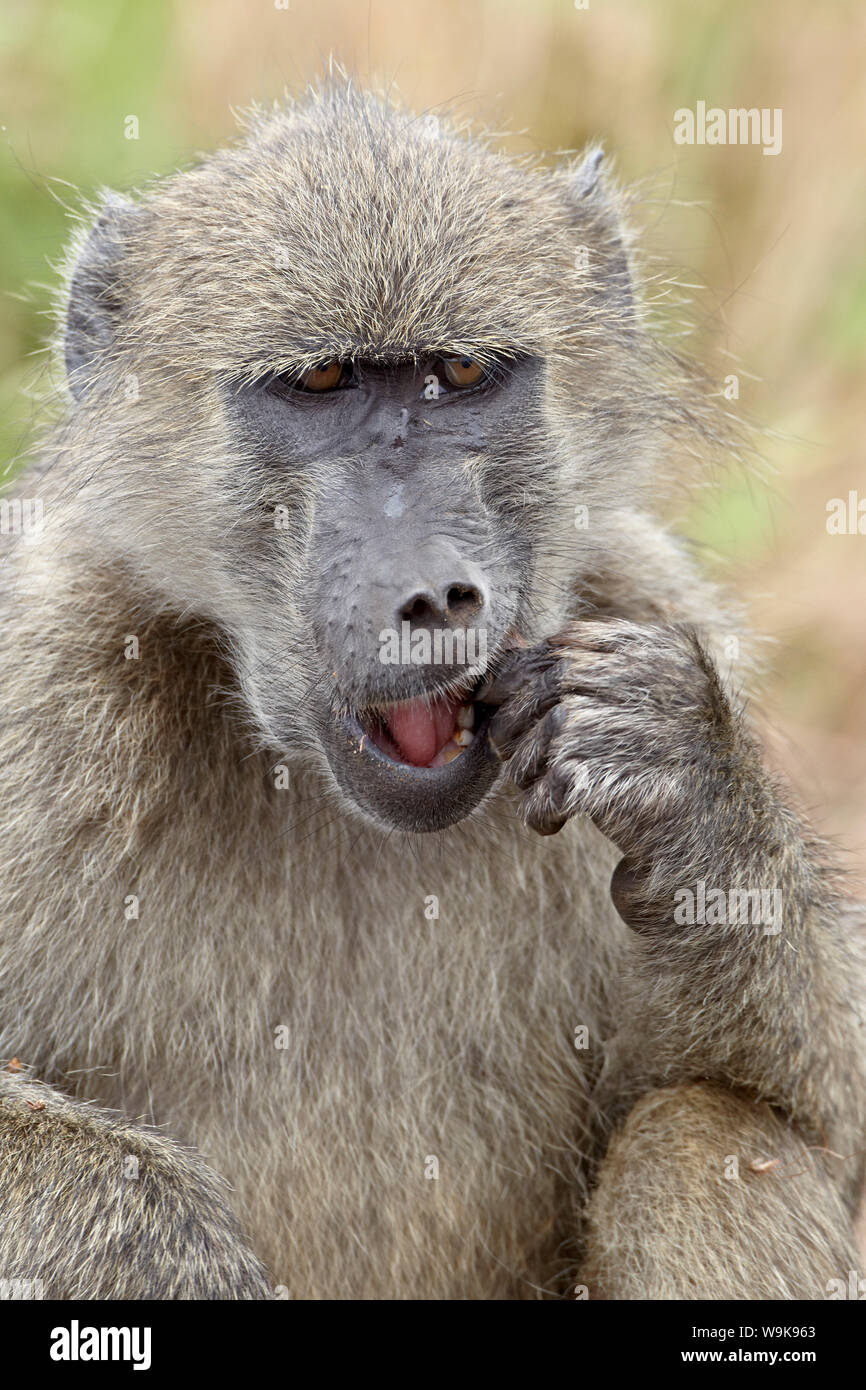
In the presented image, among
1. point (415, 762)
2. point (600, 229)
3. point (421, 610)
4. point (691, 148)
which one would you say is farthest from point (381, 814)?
point (691, 148)

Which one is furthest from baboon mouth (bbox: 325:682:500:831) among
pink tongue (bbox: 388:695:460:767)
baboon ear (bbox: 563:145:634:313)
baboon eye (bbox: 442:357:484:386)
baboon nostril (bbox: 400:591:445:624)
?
baboon ear (bbox: 563:145:634:313)

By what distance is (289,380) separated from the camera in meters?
3.10

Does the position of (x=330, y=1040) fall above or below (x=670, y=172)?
below

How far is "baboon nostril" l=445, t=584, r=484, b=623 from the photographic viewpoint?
2701 millimetres

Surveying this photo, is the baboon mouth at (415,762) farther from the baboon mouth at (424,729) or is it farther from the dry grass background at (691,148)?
the dry grass background at (691,148)

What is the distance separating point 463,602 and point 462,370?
614mm

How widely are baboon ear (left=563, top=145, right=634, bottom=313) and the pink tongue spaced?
1.07m

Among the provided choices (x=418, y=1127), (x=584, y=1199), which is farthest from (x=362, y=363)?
(x=584, y=1199)

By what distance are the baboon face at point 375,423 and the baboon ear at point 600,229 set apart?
114 mm

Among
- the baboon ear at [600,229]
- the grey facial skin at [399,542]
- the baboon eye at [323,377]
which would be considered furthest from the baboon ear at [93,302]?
the baboon ear at [600,229]

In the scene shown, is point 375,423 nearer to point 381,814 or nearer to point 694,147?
point 381,814

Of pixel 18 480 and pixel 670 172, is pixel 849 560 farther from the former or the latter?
pixel 18 480

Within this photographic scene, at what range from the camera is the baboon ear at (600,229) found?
3.59m

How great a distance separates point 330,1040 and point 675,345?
6.34ft
